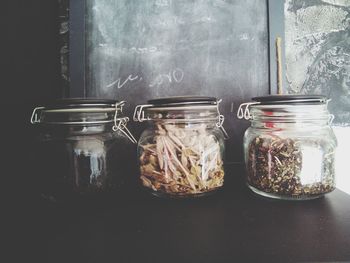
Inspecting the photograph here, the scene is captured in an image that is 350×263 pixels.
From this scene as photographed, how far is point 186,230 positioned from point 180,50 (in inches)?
23.1

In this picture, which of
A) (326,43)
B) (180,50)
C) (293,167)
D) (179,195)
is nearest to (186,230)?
(179,195)

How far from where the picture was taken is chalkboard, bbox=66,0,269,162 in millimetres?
864

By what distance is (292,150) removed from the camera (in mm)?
603

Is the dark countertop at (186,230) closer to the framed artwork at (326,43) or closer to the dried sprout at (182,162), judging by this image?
the dried sprout at (182,162)

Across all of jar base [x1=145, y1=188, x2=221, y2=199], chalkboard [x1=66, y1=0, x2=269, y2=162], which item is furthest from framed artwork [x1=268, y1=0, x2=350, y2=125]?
jar base [x1=145, y1=188, x2=221, y2=199]

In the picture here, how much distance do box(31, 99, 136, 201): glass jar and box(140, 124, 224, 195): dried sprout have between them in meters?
0.10

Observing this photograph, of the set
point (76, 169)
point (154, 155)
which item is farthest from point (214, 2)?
point (76, 169)

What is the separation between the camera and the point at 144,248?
44 cm

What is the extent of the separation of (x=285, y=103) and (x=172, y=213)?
359 mm

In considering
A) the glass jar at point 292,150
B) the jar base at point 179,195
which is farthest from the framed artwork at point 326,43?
the jar base at point 179,195

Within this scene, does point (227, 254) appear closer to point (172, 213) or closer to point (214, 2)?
point (172, 213)

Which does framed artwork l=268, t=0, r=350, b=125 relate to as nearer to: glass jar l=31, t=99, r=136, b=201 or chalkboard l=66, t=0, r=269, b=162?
chalkboard l=66, t=0, r=269, b=162

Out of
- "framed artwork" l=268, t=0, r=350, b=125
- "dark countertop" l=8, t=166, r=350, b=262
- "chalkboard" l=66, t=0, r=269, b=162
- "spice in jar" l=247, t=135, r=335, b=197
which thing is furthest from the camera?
"framed artwork" l=268, t=0, r=350, b=125

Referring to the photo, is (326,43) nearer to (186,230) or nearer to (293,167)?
(293,167)
